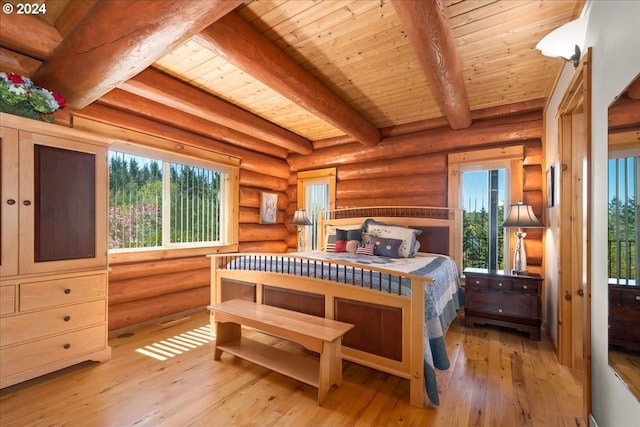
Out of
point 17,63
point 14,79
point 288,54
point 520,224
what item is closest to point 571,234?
point 520,224

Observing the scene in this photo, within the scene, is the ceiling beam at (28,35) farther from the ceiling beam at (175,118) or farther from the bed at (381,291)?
the bed at (381,291)

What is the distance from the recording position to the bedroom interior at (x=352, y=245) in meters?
1.68

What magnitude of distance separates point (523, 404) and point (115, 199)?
4368 millimetres

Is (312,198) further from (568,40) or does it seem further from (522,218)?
(568,40)

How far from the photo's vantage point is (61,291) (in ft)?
7.49

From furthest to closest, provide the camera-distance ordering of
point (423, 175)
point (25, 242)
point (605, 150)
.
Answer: point (423, 175)
point (25, 242)
point (605, 150)

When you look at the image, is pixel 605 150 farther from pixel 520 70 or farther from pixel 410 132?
pixel 410 132

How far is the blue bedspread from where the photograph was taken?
2023mm

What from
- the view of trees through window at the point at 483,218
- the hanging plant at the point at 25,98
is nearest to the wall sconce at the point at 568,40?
the view of trees through window at the point at 483,218

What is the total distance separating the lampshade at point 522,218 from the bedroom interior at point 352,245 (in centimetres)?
25

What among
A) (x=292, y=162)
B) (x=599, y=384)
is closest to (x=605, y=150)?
(x=599, y=384)

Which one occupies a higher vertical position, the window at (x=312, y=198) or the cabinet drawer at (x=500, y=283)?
the window at (x=312, y=198)

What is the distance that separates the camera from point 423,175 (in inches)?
171

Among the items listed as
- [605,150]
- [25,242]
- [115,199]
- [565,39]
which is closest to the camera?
[605,150]
